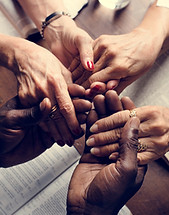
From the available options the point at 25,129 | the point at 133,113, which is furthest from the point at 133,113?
the point at 25,129

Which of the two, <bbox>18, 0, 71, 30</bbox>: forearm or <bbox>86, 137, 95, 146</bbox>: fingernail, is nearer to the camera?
<bbox>86, 137, 95, 146</bbox>: fingernail

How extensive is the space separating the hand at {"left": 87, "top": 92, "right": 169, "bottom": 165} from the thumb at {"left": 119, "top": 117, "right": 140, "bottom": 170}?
8 centimetres

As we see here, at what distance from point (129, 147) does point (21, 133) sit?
339 mm

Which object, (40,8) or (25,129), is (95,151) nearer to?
(25,129)

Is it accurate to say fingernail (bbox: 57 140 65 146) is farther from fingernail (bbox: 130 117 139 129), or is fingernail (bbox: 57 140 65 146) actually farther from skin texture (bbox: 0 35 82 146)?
fingernail (bbox: 130 117 139 129)

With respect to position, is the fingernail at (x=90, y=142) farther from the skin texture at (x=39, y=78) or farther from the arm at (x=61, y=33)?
the arm at (x=61, y=33)

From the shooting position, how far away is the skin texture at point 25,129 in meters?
0.70

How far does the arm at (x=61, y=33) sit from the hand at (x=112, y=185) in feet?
0.94

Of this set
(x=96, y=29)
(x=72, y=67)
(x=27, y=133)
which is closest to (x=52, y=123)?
(x=27, y=133)

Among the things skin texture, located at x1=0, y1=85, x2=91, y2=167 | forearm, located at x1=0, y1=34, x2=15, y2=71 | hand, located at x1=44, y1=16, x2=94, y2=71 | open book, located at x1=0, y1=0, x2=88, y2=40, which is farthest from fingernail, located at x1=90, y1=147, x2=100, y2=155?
open book, located at x1=0, y1=0, x2=88, y2=40

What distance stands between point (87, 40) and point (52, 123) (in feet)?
0.99

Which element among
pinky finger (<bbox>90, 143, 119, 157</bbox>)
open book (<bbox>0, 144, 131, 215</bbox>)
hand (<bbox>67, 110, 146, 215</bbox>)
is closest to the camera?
hand (<bbox>67, 110, 146, 215</bbox>)

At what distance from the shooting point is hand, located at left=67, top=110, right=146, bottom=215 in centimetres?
61

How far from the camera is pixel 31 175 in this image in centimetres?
87
